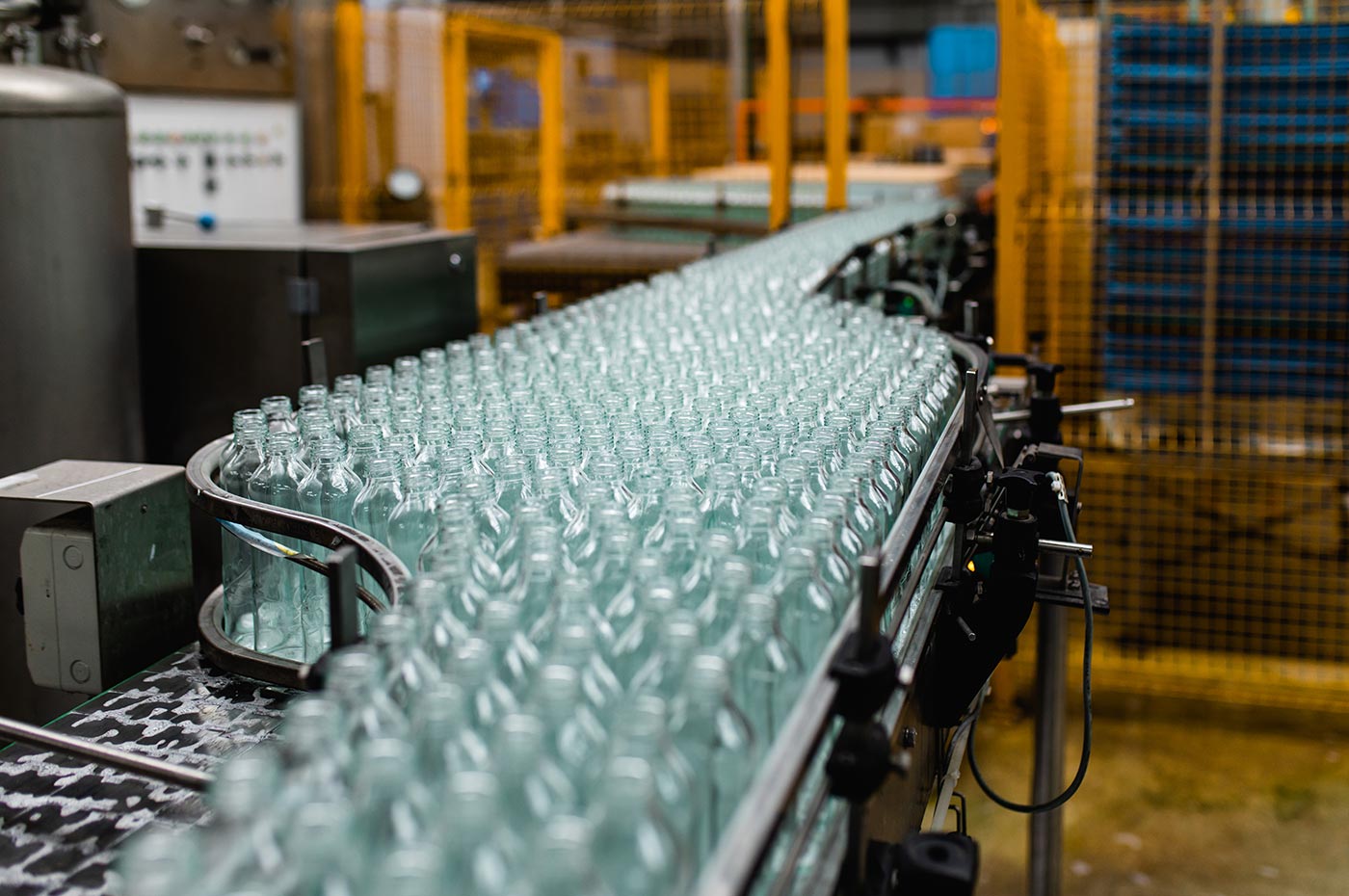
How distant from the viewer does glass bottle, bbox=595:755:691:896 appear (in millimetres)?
841

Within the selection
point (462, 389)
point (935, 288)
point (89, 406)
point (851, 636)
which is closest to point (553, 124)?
point (935, 288)

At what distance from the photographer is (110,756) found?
1365 mm

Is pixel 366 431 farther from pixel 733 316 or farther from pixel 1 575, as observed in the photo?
pixel 1 575

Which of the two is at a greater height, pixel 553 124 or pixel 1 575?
pixel 553 124

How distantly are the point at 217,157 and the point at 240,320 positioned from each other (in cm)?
298

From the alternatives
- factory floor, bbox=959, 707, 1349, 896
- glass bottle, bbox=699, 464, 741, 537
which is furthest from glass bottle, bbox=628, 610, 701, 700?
factory floor, bbox=959, 707, 1349, 896

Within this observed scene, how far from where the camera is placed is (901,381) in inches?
81.4

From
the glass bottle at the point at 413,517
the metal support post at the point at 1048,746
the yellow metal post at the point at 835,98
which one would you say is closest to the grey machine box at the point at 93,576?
the glass bottle at the point at 413,517

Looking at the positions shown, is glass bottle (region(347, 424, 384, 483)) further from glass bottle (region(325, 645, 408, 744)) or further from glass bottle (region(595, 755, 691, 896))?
glass bottle (region(595, 755, 691, 896))

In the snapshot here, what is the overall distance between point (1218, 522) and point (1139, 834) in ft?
4.99

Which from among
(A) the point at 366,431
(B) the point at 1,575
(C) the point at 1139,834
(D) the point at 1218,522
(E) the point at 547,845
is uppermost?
(A) the point at 366,431

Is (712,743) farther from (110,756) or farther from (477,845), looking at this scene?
(110,756)

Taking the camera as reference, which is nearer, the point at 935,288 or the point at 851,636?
the point at 851,636

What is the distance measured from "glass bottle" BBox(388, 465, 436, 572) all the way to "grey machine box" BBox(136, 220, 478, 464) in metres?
1.81
